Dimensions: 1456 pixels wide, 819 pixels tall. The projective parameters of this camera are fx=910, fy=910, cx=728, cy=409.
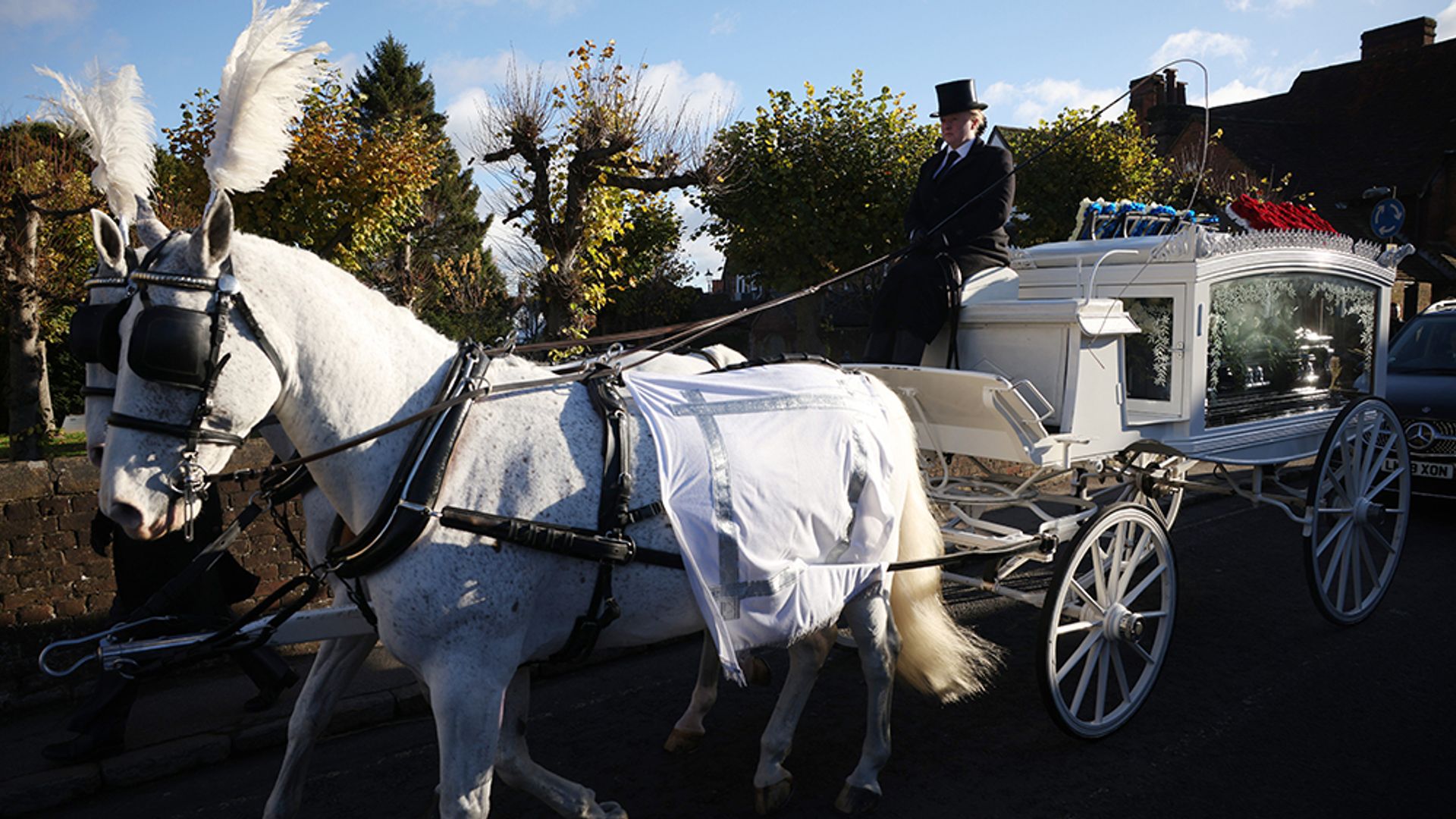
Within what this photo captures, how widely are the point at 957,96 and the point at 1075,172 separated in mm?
11708

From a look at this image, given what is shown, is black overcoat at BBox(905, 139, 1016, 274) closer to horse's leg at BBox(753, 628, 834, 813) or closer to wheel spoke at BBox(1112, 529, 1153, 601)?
wheel spoke at BBox(1112, 529, 1153, 601)

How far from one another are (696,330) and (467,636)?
58.2 inches

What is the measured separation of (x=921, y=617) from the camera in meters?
3.69

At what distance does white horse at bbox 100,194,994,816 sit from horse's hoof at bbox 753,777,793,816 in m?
0.96

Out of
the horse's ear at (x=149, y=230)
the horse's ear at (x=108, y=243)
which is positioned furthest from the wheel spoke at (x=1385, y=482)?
the horse's ear at (x=108, y=243)

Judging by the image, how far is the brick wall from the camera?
4.94 m

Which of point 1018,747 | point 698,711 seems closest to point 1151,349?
point 1018,747

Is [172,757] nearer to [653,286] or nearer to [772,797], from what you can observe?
[772,797]

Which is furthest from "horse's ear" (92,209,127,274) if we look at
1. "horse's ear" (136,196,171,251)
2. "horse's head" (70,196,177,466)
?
"horse's ear" (136,196,171,251)

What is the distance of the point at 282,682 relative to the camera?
4.59 metres

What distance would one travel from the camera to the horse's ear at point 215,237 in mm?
2205

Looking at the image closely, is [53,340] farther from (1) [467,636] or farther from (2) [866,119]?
(1) [467,636]

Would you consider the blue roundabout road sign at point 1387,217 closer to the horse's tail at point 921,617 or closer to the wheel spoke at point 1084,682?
the wheel spoke at point 1084,682

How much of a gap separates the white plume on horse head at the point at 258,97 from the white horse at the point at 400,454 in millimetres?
188
